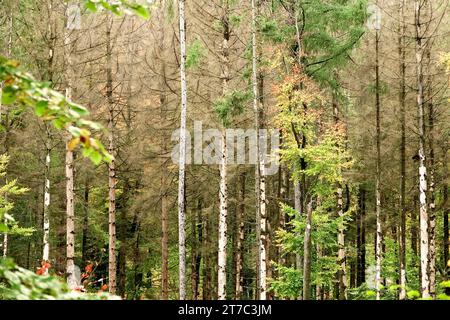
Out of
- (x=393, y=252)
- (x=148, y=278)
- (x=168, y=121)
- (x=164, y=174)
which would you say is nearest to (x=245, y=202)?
A: (x=164, y=174)

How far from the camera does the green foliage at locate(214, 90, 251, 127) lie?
1552cm

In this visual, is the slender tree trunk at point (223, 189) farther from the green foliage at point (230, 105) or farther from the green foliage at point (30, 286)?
the green foliage at point (30, 286)

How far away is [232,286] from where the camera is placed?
32500mm

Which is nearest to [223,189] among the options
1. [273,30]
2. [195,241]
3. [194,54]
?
[194,54]

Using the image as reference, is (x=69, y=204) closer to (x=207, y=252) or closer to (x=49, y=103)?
(x=49, y=103)

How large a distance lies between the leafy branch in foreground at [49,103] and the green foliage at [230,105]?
1275 cm

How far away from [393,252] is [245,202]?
24.1 ft

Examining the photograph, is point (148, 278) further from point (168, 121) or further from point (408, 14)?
point (408, 14)

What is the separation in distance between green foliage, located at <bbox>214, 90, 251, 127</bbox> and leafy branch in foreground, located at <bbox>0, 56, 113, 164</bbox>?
12.8m

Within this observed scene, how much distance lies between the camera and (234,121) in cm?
1858

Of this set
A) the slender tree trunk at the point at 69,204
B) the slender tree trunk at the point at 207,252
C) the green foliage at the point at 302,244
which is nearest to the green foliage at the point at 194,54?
the slender tree trunk at the point at 69,204

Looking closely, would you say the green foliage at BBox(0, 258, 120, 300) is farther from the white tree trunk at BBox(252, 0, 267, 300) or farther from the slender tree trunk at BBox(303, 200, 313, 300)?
the white tree trunk at BBox(252, 0, 267, 300)

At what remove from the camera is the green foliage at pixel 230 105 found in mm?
15516

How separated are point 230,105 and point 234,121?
299cm
